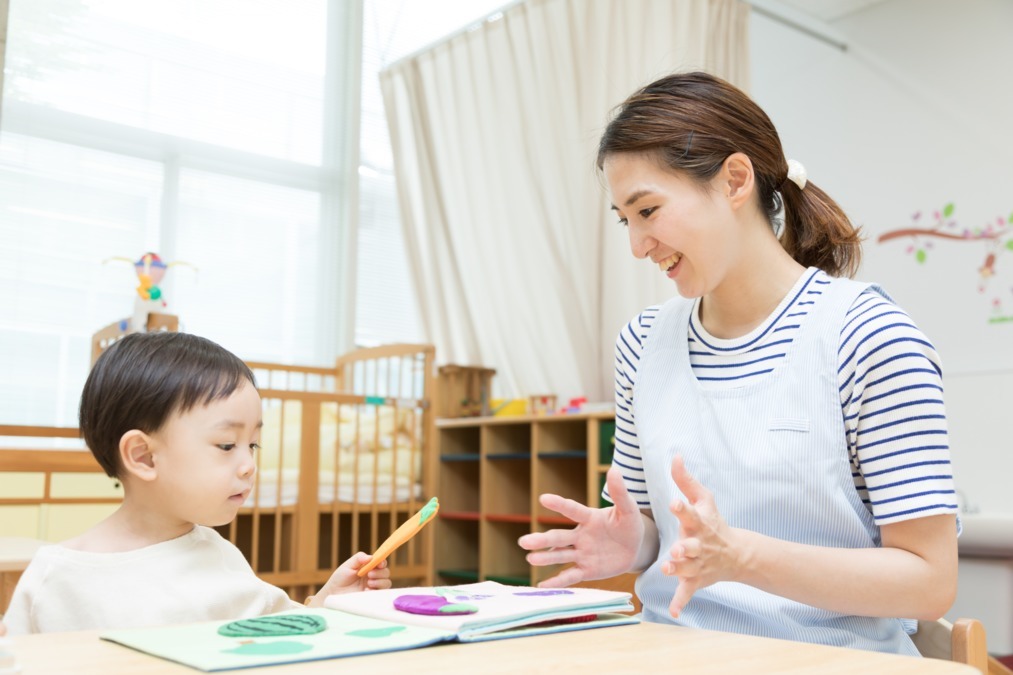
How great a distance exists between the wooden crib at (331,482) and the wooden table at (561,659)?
95.8 inches

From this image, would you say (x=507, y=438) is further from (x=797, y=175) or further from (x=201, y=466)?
(x=201, y=466)

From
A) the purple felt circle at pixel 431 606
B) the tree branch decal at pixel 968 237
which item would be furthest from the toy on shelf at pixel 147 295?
the tree branch decal at pixel 968 237

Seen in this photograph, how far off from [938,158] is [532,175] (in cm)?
154

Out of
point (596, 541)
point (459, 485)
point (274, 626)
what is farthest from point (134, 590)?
point (459, 485)

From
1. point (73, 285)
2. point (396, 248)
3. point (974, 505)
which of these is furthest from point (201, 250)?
point (974, 505)

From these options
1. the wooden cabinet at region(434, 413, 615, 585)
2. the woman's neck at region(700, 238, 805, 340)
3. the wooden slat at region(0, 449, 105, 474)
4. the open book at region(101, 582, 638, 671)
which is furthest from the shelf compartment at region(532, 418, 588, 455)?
the open book at region(101, 582, 638, 671)

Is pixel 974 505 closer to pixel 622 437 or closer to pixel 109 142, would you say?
pixel 622 437

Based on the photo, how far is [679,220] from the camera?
3.68 feet

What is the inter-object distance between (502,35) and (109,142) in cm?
179

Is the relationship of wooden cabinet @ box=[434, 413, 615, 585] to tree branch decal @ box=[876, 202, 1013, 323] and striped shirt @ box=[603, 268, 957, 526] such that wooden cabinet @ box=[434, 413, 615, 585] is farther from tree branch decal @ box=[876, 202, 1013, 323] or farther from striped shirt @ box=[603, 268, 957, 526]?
striped shirt @ box=[603, 268, 957, 526]

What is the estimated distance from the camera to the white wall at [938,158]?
11.1 ft

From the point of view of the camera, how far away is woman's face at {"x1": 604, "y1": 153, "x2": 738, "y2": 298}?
112cm

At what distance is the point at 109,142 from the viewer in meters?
4.14

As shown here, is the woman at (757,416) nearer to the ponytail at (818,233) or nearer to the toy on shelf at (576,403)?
the ponytail at (818,233)
